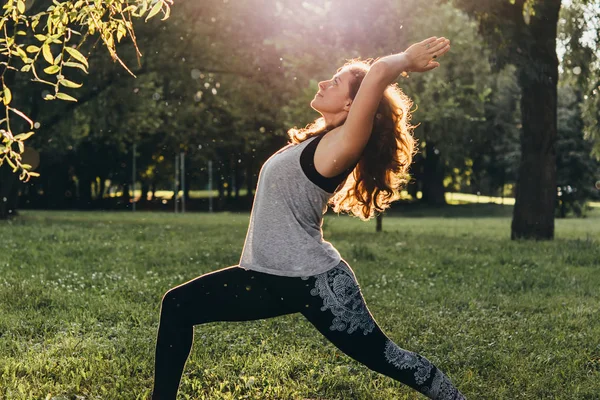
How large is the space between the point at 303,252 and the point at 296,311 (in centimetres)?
36

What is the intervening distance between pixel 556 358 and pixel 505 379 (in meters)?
0.81

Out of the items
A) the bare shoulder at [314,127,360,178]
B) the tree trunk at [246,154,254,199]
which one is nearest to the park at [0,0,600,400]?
the bare shoulder at [314,127,360,178]

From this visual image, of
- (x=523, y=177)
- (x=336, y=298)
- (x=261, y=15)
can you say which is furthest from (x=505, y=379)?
(x=261, y=15)

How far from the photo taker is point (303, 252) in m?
3.67

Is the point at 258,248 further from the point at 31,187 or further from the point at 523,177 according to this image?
the point at 31,187

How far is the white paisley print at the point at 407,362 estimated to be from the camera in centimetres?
373

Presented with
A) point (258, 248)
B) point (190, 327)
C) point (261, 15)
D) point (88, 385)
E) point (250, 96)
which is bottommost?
point (88, 385)

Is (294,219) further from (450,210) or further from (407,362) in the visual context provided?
(450,210)

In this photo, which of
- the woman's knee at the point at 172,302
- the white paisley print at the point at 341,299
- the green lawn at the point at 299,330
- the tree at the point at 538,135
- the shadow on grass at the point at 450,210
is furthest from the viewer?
the shadow on grass at the point at 450,210

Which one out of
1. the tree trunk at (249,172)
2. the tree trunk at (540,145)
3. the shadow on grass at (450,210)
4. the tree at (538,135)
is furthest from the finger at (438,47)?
the tree trunk at (249,172)

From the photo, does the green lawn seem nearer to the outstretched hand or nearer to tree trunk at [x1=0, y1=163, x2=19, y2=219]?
the outstretched hand

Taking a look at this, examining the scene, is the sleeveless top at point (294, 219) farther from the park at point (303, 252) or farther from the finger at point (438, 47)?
the finger at point (438, 47)

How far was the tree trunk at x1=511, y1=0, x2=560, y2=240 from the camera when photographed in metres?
17.4

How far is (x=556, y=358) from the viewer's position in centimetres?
621
